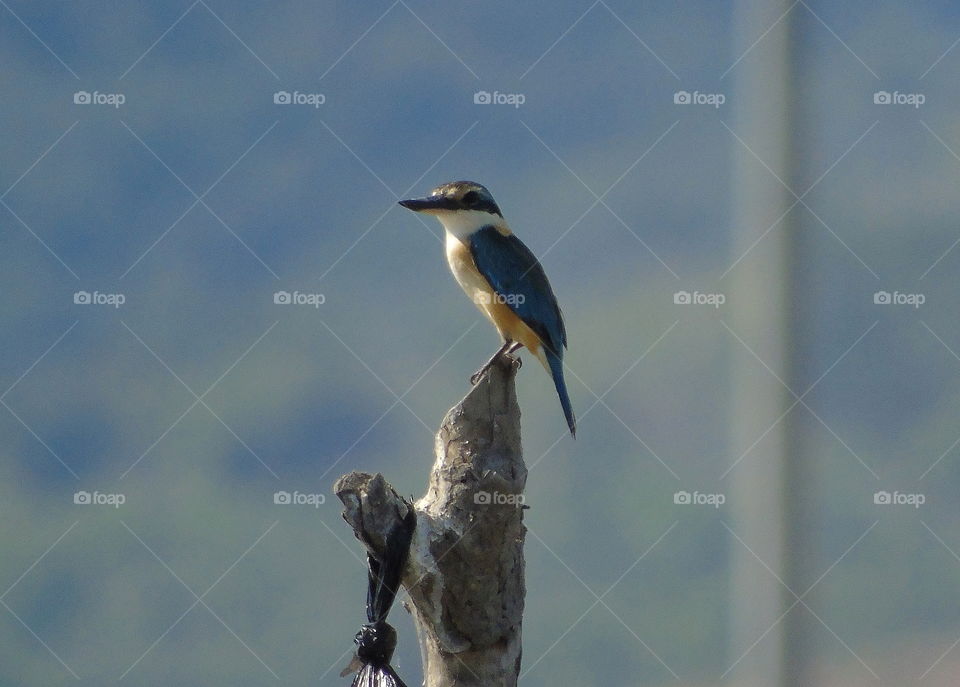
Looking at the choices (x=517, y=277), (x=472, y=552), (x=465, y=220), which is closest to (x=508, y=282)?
(x=517, y=277)

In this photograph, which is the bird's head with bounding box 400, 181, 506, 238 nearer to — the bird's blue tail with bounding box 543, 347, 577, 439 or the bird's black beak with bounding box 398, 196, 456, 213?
the bird's black beak with bounding box 398, 196, 456, 213

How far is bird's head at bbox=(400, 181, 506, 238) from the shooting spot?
118 inches

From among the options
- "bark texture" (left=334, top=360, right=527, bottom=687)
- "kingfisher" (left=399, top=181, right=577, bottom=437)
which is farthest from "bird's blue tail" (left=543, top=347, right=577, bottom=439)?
"bark texture" (left=334, top=360, right=527, bottom=687)

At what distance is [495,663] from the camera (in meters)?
2.20

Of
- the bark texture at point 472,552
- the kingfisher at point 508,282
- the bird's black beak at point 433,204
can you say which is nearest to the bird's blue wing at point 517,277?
the kingfisher at point 508,282

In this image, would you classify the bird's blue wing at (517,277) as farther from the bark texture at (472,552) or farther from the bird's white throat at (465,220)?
the bark texture at (472,552)

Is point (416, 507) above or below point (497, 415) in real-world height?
below

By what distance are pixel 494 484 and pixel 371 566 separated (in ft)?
1.07

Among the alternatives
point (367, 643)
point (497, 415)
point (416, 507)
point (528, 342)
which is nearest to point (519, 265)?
point (528, 342)

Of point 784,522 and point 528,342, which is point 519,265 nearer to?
point 528,342

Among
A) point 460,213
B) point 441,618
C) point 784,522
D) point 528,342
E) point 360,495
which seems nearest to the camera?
point 360,495

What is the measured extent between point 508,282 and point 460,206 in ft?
1.08

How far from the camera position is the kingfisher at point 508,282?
127 inches

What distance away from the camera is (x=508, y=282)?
3248mm
